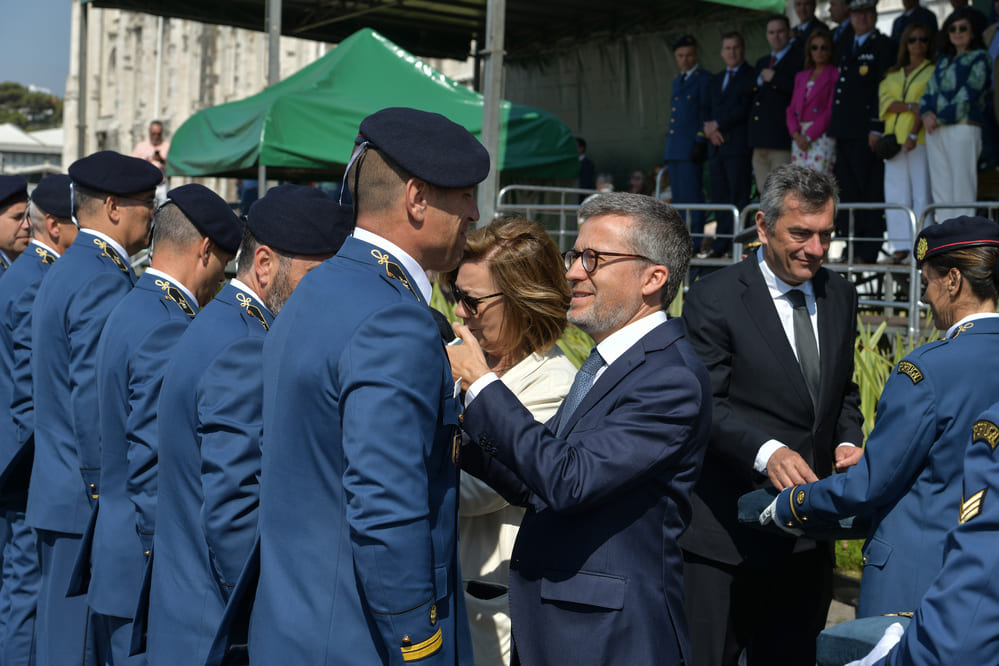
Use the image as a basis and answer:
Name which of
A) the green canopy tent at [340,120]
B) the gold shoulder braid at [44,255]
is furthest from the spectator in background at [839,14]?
the gold shoulder braid at [44,255]

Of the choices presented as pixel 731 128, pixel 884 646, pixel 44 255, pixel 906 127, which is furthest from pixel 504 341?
pixel 731 128

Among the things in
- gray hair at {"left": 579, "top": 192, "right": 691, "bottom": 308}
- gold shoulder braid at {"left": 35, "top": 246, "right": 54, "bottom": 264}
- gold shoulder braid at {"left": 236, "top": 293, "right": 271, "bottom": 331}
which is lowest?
gold shoulder braid at {"left": 236, "top": 293, "right": 271, "bottom": 331}

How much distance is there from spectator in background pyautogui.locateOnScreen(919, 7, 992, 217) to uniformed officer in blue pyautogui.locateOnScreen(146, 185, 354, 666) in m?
6.76

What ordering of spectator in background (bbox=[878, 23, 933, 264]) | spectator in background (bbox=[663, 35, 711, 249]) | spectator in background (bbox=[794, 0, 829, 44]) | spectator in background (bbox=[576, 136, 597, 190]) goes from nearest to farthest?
spectator in background (bbox=[878, 23, 933, 264])
spectator in background (bbox=[794, 0, 829, 44])
spectator in background (bbox=[663, 35, 711, 249])
spectator in background (bbox=[576, 136, 597, 190])

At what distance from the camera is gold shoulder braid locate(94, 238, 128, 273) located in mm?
4227

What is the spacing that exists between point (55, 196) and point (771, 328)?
3820 millimetres

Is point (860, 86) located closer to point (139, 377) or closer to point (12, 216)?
point (12, 216)

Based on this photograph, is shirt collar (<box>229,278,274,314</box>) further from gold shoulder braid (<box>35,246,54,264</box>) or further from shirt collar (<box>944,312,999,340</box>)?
gold shoulder braid (<box>35,246,54,264</box>)

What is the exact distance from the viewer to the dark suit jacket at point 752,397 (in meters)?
3.68

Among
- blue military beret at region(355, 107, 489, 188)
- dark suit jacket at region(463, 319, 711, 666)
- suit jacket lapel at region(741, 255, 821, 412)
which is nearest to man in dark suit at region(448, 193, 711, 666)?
dark suit jacket at region(463, 319, 711, 666)

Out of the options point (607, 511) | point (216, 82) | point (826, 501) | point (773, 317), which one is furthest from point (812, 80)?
point (216, 82)

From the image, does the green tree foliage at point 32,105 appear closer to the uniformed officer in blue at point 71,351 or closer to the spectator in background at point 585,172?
the spectator in background at point 585,172

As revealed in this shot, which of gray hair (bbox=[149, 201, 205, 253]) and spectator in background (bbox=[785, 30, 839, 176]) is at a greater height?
spectator in background (bbox=[785, 30, 839, 176])

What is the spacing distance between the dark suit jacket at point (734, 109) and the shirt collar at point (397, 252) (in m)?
8.86
